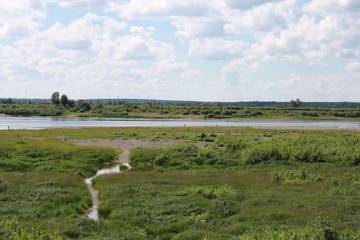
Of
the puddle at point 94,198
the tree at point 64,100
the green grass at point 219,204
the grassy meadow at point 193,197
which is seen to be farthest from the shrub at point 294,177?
the tree at point 64,100

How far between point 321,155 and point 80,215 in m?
25.5

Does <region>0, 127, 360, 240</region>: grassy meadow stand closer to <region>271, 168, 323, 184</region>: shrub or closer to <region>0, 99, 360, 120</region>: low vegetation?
<region>271, 168, 323, 184</region>: shrub

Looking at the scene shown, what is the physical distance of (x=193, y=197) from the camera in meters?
22.5

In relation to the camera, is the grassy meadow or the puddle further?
the puddle

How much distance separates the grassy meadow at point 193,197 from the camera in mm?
16406

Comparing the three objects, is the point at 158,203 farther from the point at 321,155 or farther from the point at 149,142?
the point at 149,142

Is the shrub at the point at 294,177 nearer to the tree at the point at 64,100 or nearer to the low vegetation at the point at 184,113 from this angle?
the low vegetation at the point at 184,113

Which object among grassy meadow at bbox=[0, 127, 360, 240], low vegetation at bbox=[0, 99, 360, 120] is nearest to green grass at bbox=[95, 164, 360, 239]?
grassy meadow at bbox=[0, 127, 360, 240]

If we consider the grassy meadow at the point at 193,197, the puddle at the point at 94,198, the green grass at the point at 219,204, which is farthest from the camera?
the puddle at the point at 94,198

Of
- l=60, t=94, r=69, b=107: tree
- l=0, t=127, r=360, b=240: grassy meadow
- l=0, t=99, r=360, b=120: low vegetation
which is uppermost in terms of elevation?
l=60, t=94, r=69, b=107: tree

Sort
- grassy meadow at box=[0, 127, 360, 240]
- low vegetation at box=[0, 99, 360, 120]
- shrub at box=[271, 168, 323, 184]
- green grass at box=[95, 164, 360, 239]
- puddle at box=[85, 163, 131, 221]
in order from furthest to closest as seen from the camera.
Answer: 1. low vegetation at box=[0, 99, 360, 120]
2. shrub at box=[271, 168, 323, 184]
3. puddle at box=[85, 163, 131, 221]
4. green grass at box=[95, 164, 360, 239]
5. grassy meadow at box=[0, 127, 360, 240]

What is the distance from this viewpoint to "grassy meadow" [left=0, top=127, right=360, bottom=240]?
1641cm

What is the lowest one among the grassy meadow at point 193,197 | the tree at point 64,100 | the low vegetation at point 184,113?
the grassy meadow at point 193,197

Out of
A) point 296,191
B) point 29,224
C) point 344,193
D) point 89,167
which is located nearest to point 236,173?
point 296,191
